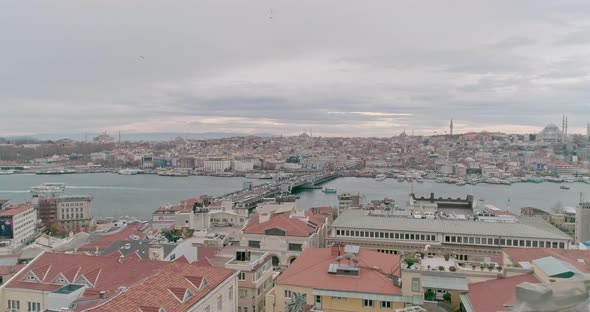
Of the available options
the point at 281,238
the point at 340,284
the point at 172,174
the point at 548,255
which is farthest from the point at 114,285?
the point at 172,174

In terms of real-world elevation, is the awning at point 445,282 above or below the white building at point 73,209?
above

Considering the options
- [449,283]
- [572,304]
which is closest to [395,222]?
[449,283]

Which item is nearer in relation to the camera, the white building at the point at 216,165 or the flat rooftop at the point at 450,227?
the flat rooftop at the point at 450,227

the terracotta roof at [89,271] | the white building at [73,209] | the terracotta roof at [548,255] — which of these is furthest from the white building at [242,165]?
the terracotta roof at [548,255]

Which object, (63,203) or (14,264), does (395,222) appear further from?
(63,203)

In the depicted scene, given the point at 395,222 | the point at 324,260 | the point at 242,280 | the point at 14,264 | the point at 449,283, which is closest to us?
the point at 449,283

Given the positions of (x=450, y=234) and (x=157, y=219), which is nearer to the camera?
(x=450, y=234)

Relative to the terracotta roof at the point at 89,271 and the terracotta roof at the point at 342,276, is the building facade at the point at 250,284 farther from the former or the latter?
the terracotta roof at the point at 89,271

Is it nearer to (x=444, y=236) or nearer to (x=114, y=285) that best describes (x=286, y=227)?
(x=444, y=236)
